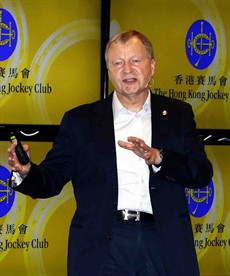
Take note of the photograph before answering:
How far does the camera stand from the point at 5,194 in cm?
352

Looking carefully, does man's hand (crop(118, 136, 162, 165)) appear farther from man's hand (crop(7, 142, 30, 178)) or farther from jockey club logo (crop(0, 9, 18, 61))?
jockey club logo (crop(0, 9, 18, 61))

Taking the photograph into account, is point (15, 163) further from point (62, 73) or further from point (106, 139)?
point (62, 73)

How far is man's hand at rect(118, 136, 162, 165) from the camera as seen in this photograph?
1.86m

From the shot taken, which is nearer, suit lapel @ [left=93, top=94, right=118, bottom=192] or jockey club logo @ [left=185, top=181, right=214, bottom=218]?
suit lapel @ [left=93, top=94, right=118, bottom=192]

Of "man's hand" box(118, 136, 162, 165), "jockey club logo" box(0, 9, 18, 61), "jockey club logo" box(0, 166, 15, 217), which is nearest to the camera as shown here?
"man's hand" box(118, 136, 162, 165)

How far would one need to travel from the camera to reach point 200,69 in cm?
356

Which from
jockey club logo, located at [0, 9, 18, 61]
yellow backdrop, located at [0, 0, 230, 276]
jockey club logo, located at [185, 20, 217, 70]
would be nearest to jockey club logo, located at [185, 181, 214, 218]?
yellow backdrop, located at [0, 0, 230, 276]

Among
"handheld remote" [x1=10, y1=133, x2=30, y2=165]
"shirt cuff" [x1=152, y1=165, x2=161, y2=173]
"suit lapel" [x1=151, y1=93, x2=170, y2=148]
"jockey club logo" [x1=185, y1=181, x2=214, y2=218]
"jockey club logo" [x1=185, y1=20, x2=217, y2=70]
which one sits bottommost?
"jockey club logo" [x1=185, y1=181, x2=214, y2=218]

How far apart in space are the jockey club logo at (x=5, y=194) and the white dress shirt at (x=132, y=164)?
4.78 ft

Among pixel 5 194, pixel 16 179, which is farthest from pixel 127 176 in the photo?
pixel 5 194

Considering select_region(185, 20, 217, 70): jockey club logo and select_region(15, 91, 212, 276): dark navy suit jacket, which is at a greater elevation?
select_region(185, 20, 217, 70): jockey club logo

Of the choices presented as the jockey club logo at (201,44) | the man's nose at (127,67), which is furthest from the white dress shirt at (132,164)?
the jockey club logo at (201,44)

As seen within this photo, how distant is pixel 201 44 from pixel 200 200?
0.94 meters

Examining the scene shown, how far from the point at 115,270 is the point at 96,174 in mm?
332
